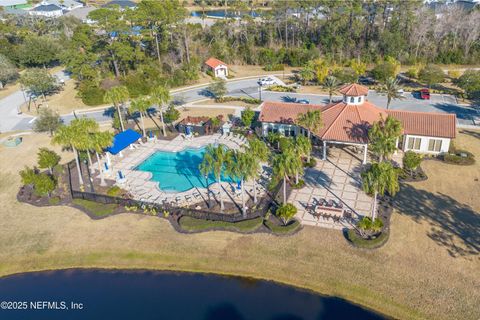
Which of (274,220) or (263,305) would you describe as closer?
(263,305)

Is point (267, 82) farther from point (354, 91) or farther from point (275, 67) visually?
point (354, 91)

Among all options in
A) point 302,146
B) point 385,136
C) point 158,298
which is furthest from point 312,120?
point 158,298

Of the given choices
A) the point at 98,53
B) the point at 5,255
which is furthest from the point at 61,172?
the point at 98,53

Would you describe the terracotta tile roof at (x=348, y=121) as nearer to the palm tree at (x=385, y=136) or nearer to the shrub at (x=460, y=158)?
the palm tree at (x=385, y=136)

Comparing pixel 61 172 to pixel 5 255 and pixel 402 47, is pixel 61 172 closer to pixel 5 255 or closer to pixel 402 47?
pixel 5 255

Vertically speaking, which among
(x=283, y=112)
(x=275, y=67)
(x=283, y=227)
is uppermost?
(x=275, y=67)
